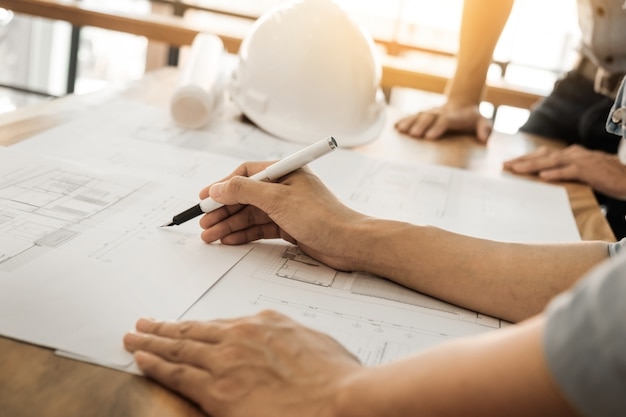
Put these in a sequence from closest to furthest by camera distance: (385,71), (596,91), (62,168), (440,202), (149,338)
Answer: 1. (149,338)
2. (62,168)
3. (440,202)
4. (596,91)
5. (385,71)

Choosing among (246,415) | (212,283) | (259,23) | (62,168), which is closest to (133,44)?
(259,23)

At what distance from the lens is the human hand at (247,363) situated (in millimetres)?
693

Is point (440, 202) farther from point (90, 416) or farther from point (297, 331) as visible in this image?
point (90, 416)

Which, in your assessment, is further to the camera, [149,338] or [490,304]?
[490,304]

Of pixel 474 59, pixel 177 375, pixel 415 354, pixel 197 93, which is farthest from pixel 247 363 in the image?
pixel 474 59

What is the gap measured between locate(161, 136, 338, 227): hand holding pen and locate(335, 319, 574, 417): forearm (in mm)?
487

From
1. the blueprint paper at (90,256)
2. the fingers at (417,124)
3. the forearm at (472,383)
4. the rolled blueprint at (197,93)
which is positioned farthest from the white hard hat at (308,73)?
the forearm at (472,383)

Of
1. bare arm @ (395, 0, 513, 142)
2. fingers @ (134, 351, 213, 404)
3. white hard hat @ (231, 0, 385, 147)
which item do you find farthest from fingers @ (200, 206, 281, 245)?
bare arm @ (395, 0, 513, 142)

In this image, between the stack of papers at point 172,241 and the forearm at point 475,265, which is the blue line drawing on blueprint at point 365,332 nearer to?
the stack of papers at point 172,241

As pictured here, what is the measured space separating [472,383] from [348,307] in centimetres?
40

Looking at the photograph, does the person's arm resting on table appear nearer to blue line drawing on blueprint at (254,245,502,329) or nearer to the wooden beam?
blue line drawing on blueprint at (254,245,502,329)

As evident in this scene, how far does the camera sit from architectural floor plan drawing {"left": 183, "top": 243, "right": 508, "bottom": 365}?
2.85ft

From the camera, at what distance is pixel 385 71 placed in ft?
7.59

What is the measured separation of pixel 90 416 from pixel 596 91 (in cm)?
176
